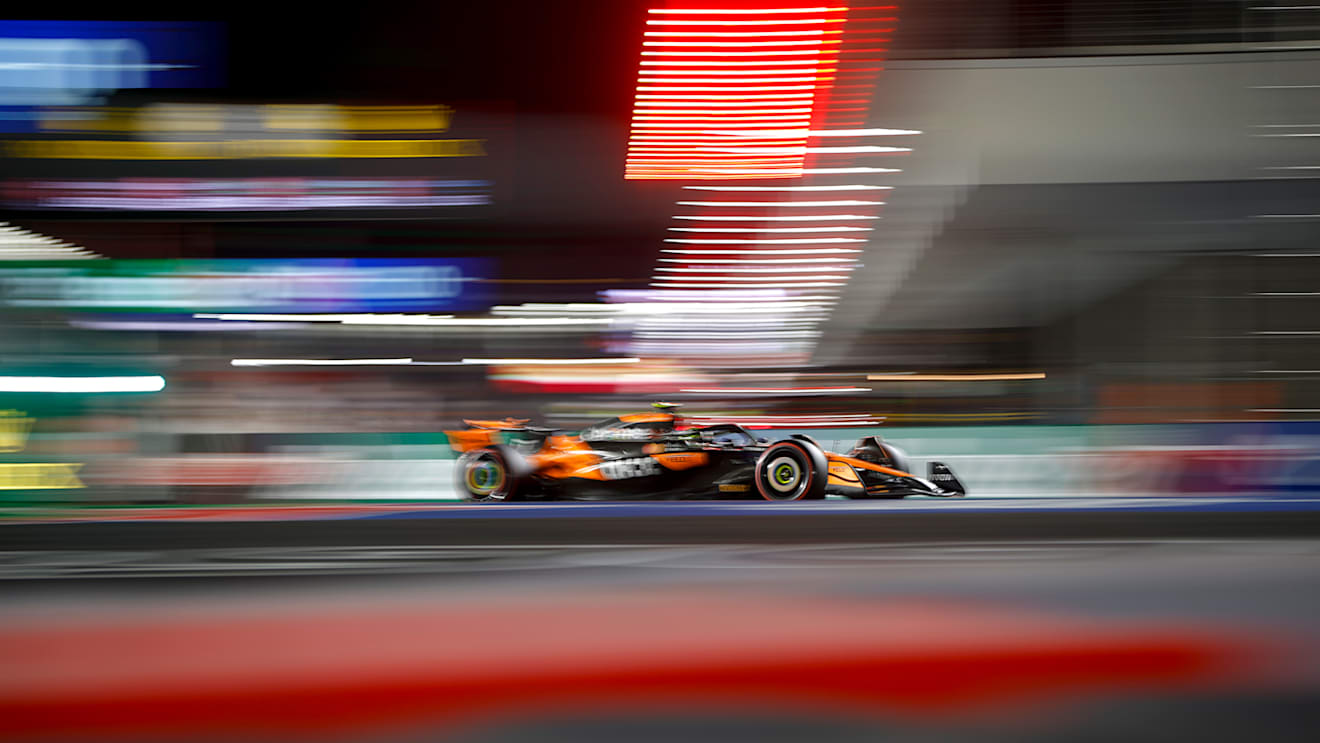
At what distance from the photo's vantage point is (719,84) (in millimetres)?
3646

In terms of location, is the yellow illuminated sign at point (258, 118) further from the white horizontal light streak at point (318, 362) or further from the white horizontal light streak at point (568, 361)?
→ the white horizontal light streak at point (568, 361)

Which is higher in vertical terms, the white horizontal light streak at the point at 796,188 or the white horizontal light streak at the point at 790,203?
the white horizontal light streak at the point at 796,188

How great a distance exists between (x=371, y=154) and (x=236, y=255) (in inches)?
30.2

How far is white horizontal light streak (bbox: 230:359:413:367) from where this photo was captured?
4.30 metres

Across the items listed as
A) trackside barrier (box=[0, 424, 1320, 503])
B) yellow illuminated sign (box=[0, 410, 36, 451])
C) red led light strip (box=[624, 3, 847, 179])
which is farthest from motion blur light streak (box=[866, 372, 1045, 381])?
yellow illuminated sign (box=[0, 410, 36, 451])

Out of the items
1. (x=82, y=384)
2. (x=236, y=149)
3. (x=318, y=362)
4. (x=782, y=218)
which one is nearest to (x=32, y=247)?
(x=82, y=384)

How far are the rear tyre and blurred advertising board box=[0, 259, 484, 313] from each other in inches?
62.3

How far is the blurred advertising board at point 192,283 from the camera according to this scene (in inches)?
170

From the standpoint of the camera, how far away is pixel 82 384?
4.32m

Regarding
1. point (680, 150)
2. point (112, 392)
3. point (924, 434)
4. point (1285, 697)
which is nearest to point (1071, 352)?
point (924, 434)

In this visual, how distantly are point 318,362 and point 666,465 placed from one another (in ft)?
7.01

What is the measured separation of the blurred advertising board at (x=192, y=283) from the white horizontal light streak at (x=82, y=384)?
33 cm

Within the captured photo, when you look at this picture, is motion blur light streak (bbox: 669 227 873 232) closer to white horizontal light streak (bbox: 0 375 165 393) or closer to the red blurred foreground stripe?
the red blurred foreground stripe

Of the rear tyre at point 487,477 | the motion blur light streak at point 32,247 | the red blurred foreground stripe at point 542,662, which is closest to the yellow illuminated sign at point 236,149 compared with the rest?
the motion blur light streak at point 32,247
